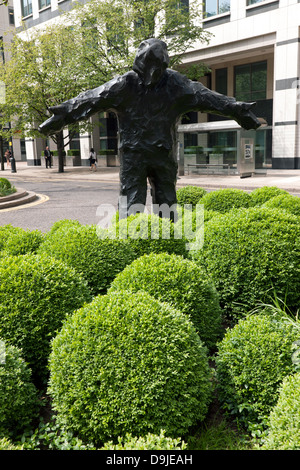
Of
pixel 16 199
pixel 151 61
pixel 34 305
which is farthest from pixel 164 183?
pixel 16 199

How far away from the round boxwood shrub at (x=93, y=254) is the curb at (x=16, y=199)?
10387 mm

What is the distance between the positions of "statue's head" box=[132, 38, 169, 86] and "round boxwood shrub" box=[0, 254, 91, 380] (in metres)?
2.64

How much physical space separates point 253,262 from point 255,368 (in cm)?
118

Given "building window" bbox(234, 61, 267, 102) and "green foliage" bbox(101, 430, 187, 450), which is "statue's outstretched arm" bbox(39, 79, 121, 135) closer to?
"green foliage" bbox(101, 430, 187, 450)

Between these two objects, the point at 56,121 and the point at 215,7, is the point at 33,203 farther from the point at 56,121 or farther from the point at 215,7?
the point at 215,7

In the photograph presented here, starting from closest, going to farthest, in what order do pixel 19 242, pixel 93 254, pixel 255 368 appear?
pixel 255 368, pixel 93 254, pixel 19 242

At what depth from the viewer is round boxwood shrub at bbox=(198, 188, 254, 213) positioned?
20.6ft

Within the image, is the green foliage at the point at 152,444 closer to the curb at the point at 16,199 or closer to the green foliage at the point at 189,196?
the green foliage at the point at 189,196

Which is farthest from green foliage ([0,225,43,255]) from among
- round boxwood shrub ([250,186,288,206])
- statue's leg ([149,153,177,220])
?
round boxwood shrub ([250,186,288,206])

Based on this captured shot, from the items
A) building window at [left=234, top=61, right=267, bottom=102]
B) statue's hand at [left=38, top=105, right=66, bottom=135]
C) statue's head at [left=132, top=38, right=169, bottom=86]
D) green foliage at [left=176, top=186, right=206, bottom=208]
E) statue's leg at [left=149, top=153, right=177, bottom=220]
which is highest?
building window at [left=234, top=61, right=267, bottom=102]

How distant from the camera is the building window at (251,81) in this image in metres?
28.2

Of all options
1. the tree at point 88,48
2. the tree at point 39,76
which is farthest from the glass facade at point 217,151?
the tree at point 39,76

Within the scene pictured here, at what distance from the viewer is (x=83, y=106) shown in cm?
486
